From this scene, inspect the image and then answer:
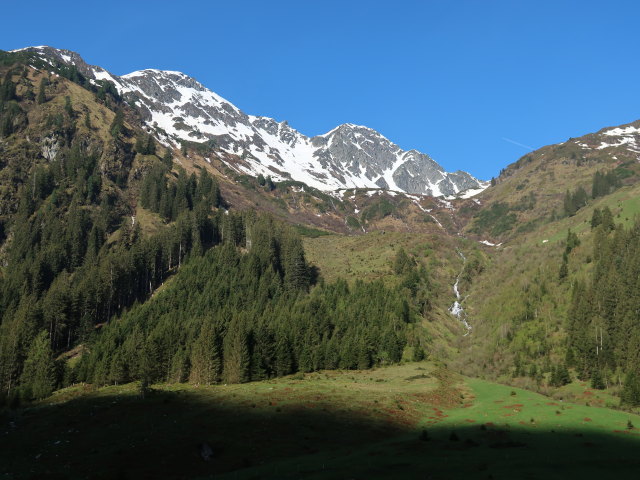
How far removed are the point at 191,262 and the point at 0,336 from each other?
213ft

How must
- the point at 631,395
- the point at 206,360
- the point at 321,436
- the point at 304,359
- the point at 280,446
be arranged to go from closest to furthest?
the point at 280,446, the point at 321,436, the point at 631,395, the point at 206,360, the point at 304,359

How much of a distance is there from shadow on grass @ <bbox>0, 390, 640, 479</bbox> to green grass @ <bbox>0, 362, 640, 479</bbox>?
168mm

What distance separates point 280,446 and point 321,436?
6486 millimetres

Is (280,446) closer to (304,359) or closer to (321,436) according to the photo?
(321,436)

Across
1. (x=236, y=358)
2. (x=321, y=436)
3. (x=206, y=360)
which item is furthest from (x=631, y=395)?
(x=206, y=360)

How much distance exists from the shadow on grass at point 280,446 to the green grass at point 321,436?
0.17 metres

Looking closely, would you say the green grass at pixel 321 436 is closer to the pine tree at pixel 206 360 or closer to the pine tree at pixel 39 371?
the pine tree at pixel 206 360

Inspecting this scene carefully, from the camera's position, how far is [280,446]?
2128 inches

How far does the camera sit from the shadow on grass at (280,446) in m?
39.6

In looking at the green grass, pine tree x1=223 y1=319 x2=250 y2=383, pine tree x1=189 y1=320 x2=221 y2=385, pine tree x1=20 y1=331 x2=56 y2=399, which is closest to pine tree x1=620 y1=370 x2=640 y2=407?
the green grass

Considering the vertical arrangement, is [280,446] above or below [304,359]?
below

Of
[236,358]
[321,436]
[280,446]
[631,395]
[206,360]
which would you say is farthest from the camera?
[236,358]

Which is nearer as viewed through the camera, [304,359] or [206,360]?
[206,360]

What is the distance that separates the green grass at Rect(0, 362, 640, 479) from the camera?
135 ft
